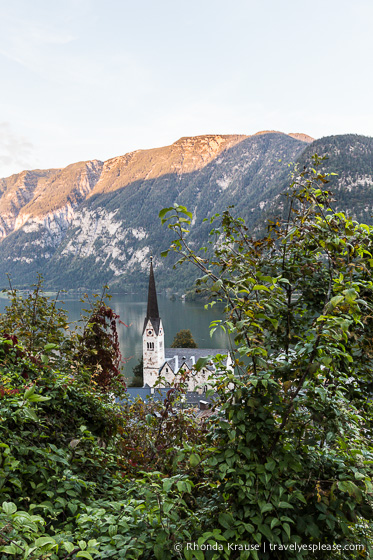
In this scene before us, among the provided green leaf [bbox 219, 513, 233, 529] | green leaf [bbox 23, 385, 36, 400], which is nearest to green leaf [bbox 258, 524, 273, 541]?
green leaf [bbox 219, 513, 233, 529]

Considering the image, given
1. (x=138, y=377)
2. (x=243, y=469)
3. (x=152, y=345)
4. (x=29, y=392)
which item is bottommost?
(x=138, y=377)

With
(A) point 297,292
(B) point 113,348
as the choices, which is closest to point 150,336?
(B) point 113,348

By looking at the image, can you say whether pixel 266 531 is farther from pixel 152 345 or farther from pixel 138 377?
pixel 138 377

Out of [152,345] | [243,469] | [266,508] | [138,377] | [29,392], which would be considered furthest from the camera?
[138,377]

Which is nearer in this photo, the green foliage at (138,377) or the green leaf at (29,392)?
the green leaf at (29,392)

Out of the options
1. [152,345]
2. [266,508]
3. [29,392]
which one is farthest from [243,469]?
[152,345]

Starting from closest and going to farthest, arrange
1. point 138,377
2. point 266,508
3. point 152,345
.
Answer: point 266,508 < point 152,345 < point 138,377

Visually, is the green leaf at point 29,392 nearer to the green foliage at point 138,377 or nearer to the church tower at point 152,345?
the church tower at point 152,345

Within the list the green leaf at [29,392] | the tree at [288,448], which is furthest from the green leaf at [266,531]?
the green leaf at [29,392]

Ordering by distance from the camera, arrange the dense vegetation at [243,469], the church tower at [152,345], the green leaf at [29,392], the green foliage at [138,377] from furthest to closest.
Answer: the green foliage at [138,377], the church tower at [152,345], the dense vegetation at [243,469], the green leaf at [29,392]

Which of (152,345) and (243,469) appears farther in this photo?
(152,345)

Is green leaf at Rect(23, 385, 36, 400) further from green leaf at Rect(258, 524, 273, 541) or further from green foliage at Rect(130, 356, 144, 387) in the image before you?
green foliage at Rect(130, 356, 144, 387)

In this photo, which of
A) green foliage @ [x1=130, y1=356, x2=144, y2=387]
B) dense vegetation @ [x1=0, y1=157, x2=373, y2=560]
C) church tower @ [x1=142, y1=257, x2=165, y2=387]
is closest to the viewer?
dense vegetation @ [x1=0, y1=157, x2=373, y2=560]

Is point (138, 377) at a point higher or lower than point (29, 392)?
lower
